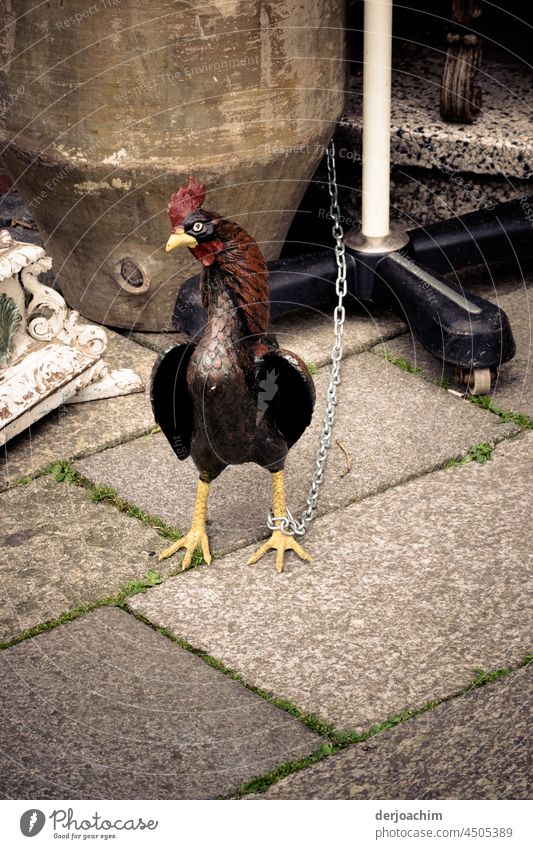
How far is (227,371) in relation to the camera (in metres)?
2.68

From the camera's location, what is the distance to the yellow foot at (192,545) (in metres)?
3.00

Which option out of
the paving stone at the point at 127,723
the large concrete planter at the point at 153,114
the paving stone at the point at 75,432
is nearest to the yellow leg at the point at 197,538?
the paving stone at the point at 127,723

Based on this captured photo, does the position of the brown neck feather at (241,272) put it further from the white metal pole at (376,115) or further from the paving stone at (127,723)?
the white metal pole at (376,115)

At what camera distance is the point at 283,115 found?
152 inches

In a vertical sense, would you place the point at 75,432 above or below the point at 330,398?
below

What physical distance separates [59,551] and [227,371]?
76cm

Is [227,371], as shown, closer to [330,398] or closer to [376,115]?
[330,398]

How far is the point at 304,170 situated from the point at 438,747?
233cm

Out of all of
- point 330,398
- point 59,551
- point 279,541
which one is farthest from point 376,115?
point 59,551

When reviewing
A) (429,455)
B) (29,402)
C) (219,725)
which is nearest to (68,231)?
(29,402)

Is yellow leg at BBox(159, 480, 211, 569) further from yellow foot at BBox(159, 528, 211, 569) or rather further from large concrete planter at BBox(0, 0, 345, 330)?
large concrete planter at BBox(0, 0, 345, 330)

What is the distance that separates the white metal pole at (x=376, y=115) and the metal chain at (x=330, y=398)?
151 mm
